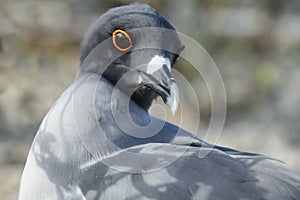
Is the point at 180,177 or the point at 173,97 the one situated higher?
the point at 173,97

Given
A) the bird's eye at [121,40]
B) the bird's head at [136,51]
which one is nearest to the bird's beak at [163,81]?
the bird's head at [136,51]

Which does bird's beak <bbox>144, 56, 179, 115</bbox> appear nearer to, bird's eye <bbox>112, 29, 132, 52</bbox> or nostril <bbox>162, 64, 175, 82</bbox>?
Result: nostril <bbox>162, 64, 175, 82</bbox>

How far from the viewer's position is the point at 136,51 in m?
2.94

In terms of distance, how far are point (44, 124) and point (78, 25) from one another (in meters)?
4.45

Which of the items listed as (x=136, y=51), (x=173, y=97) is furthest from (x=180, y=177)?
(x=136, y=51)

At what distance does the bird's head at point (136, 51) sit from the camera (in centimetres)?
287

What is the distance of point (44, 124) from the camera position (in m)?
3.03

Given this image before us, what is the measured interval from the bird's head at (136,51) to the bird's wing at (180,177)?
0.71 ft

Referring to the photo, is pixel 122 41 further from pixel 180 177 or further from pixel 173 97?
pixel 180 177

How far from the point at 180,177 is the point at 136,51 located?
0.57 metres

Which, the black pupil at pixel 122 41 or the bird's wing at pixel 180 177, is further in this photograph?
the black pupil at pixel 122 41

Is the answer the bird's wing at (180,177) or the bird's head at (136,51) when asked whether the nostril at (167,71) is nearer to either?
the bird's head at (136,51)

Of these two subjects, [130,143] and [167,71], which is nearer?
[167,71]

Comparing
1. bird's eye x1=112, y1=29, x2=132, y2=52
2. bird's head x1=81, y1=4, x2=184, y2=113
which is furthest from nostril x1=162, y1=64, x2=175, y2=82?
bird's eye x1=112, y1=29, x2=132, y2=52
